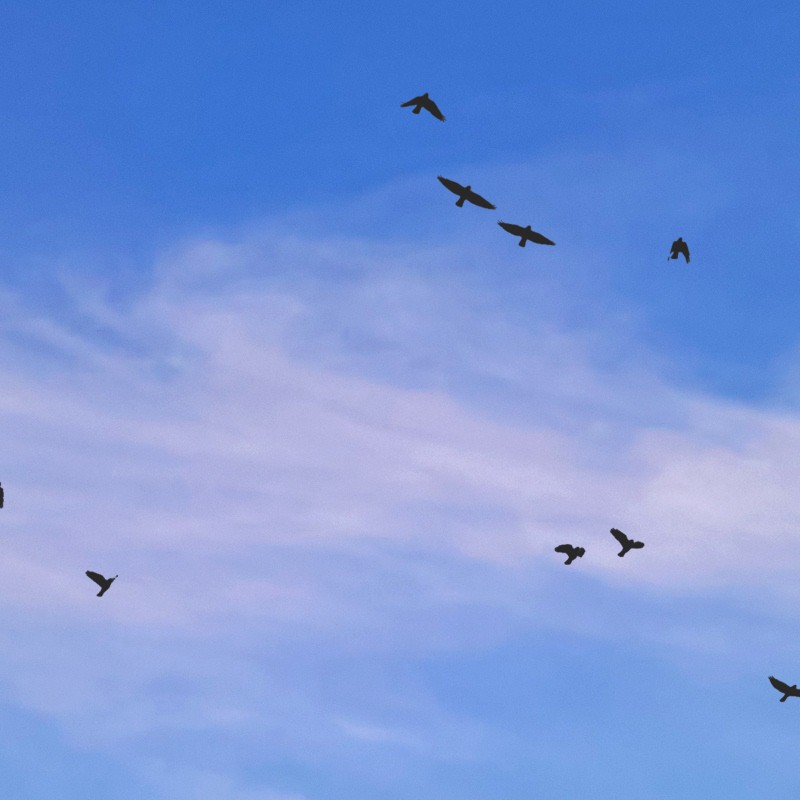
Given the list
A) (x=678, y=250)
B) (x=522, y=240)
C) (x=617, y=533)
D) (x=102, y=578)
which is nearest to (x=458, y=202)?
(x=522, y=240)

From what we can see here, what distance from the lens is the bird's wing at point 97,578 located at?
5723cm

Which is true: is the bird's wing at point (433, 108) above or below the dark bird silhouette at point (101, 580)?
above

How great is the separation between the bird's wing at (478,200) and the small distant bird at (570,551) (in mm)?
19578

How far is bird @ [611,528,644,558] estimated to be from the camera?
179 ft

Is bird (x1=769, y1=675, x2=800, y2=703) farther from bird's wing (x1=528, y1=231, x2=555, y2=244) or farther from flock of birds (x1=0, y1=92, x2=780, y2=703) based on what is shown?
bird's wing (x1=528, y1=231, x2=555, y2=244)

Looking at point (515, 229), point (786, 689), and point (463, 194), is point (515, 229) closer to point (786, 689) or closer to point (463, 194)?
point (463, 194)

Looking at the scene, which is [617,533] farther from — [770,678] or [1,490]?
[1,490]

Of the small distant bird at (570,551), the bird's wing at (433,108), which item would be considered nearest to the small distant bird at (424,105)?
the bird's wing at (433,108)

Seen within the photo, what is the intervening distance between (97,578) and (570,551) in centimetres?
2392

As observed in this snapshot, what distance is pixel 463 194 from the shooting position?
63.7 meters

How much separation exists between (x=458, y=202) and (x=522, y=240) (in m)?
4.23

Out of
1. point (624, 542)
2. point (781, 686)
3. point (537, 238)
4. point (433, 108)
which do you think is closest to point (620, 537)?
point (624, 542)

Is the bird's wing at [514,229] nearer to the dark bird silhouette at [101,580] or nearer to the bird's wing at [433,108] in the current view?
the bird's wing at [433,108]

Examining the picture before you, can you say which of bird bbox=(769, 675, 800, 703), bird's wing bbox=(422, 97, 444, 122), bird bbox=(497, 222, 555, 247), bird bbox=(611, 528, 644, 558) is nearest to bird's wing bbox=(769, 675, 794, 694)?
bird bbox=(769, 675, 800, 703)
